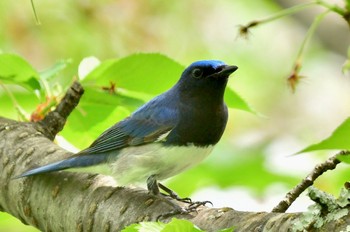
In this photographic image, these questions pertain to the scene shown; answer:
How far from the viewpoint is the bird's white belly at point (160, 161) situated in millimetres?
3238

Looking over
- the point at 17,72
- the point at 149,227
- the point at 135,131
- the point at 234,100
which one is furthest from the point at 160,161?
the point at 149,227

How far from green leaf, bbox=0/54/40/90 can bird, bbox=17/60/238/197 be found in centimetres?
39

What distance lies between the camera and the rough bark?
2.26 meters

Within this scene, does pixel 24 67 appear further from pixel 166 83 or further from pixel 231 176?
pixel 231 176

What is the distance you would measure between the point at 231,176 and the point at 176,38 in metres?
3.89

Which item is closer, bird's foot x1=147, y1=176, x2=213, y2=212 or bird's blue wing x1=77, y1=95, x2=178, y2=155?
bird's foot x1=147, y1=176, x2=213, y2=212

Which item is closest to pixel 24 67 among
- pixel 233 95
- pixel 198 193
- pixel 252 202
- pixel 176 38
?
pixel 233 95

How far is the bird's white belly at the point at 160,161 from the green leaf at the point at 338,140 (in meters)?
1.49

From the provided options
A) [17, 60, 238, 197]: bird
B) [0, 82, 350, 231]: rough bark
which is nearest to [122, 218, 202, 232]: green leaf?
[0, 82, 350, 231]: rough bark

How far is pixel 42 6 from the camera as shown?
704 cm

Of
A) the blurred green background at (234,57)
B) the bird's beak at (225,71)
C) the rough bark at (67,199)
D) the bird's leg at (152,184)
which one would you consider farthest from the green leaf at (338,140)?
the blurred green background at (234,57)

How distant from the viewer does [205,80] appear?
137 inches

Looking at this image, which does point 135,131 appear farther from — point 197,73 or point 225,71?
point 225,71

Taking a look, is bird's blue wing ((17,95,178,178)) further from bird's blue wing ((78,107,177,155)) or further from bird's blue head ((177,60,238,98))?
bird's blue head ((177,60,238,98))
